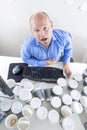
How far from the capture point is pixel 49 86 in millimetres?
1053

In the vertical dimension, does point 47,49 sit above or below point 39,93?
above

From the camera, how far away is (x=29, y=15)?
46.6 inches

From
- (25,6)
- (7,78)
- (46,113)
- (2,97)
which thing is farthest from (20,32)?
(46,113)

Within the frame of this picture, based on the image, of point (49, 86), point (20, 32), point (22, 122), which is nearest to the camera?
point (22, 122)

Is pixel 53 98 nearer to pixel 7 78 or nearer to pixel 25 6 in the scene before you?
pixel 7 78

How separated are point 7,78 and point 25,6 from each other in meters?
0.40

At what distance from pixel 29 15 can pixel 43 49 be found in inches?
8.6

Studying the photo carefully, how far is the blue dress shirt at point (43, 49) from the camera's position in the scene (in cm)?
111

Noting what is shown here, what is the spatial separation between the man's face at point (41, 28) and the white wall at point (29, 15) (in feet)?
0.60

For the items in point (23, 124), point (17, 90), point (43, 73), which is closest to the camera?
point (23, 124)

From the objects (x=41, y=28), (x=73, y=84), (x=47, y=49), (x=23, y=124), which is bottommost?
(x=23, y=124)

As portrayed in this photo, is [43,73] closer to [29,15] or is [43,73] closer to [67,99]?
[67,99]

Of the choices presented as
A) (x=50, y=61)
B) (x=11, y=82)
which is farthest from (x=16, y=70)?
(x=50, y=61)

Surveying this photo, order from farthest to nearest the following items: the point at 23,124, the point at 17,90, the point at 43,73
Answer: the point at 43,73 < the point at 17,90 < the point at 23,124
